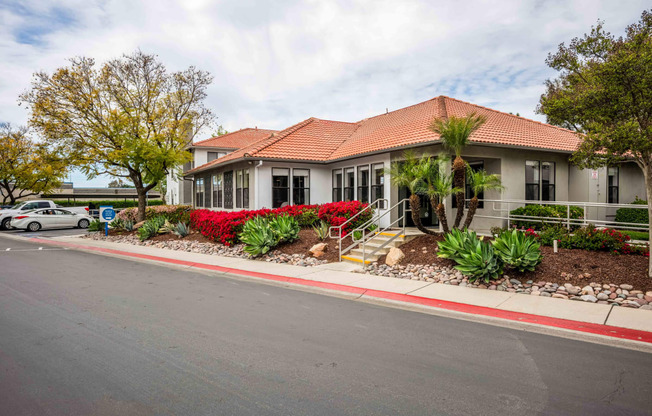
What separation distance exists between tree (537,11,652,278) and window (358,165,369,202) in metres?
8.87

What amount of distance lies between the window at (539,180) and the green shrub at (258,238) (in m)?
9.57

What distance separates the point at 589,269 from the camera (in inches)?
327

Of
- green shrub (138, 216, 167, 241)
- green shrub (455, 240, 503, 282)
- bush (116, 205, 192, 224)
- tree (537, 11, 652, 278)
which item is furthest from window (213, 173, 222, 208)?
tree (537, 11, 652, 278)

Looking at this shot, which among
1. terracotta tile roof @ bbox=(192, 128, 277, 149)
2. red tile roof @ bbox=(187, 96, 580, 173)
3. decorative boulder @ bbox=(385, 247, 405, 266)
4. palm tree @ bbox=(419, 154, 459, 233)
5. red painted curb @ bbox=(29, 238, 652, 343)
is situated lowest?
red painted curb @ bbox=(29, 238, 652, 343)

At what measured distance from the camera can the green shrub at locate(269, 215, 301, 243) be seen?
13.2 m

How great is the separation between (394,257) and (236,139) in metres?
33.6

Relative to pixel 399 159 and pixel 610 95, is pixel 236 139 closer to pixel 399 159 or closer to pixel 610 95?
pixel 399 159

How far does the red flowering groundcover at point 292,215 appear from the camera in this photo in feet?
47.9

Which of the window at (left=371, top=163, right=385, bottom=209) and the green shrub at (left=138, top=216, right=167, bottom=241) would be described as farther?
the green shrub at (left=138, top=216, right=167, bottom=241)

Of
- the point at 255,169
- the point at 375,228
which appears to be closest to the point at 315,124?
the point at 255,169

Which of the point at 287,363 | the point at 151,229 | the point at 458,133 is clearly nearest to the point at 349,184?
the point at 458,133

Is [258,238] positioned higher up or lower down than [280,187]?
lower down

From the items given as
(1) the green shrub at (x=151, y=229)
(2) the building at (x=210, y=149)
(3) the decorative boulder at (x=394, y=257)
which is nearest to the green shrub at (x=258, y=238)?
(3) the decorative boulder at (x=394, y=257)

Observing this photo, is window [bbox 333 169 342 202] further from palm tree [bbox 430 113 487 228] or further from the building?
the building
